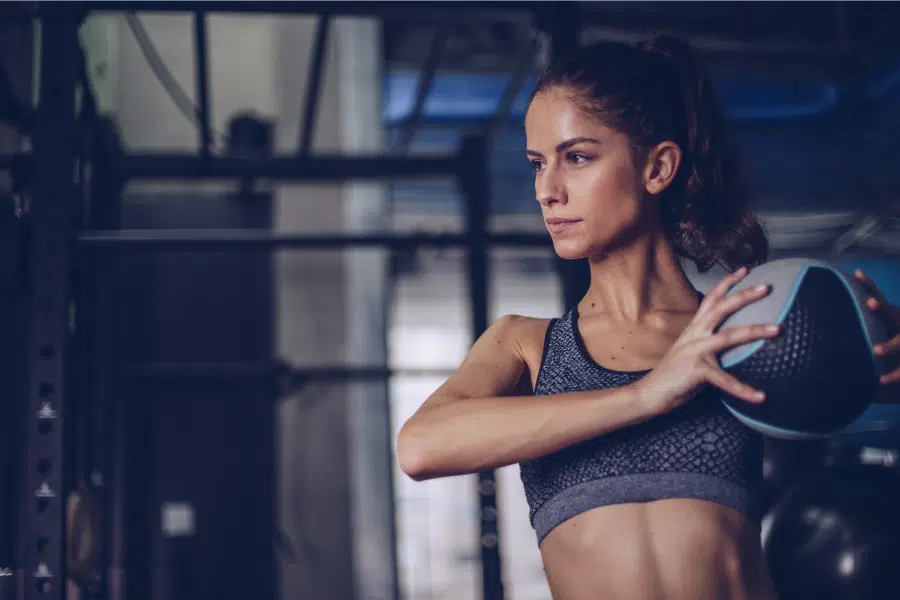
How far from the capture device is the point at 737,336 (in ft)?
3.66

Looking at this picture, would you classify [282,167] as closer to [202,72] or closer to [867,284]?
[202,72]

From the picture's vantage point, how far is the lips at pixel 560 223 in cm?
132

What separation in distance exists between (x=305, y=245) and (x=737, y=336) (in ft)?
5.17

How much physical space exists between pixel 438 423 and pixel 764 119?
573 cm

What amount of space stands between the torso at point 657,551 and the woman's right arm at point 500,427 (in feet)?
0.41

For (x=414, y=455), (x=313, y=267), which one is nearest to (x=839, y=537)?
(x=414, y=455)

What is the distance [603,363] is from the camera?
1.33 metres

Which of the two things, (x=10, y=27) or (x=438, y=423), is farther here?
(x=10, y=27)

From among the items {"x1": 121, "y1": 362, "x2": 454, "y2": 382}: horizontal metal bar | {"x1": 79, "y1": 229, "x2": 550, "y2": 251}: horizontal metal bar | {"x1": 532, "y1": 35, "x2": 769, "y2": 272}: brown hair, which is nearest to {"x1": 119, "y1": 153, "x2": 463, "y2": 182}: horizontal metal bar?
{"x1": 79, "y1": 229, "x2": 550, "y2": 251}: horizontal metal bar

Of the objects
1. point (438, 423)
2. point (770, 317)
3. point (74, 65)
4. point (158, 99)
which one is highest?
point (158, 99)

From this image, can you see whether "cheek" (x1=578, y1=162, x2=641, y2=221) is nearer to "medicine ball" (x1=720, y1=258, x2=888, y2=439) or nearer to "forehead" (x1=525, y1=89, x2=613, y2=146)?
"forehead" (x1=525, y1=89, x2=613, y2=146)

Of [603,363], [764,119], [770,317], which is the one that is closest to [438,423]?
[603,363]

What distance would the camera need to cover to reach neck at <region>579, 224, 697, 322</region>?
139cm

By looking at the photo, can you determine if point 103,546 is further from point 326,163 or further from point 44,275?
point 326,163
